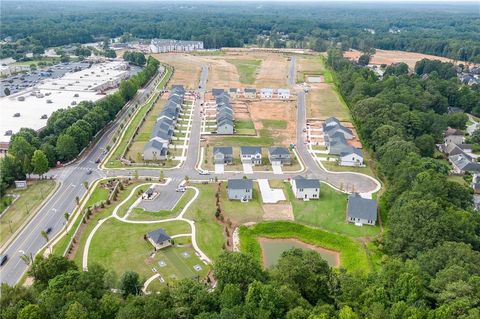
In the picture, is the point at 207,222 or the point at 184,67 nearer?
the point at 207,222

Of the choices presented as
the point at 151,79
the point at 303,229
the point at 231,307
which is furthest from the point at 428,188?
the point at 151,79

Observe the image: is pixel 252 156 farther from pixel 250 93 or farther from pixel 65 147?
pixel 250 93

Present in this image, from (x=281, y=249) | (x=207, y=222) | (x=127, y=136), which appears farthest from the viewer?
(x=127, y=136)

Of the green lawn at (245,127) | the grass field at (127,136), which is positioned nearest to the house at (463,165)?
the green lawn at (245,127)

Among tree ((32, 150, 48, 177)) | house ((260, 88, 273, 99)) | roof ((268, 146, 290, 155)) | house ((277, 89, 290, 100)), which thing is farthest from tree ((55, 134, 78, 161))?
house ((277, 89, 290, 100))

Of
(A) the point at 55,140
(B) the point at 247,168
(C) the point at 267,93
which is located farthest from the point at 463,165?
(A) the point at 55,140

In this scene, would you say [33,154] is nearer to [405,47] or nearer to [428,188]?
[428,188]
